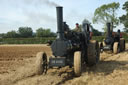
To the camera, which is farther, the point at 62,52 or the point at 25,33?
the point at 25,33

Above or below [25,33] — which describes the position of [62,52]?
below

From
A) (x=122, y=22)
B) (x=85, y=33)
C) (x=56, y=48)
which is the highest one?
(x=122, y=22)

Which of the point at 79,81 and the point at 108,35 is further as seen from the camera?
the point at 108,35

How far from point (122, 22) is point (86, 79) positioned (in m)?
43.2

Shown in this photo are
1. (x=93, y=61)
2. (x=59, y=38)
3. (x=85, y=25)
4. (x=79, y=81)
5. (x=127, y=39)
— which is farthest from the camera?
(x=127, y=39)

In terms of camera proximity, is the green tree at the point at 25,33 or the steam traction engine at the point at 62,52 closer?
the steam traction engine at the point at 62,52

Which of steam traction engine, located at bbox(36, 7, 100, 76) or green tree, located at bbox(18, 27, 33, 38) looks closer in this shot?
steam traction engine, located at bbox(36, 7, 100, 76)

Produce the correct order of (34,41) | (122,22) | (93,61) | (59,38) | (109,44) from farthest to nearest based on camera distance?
(122,22) → (34,41) → (109,44) → (93,61) → (59,38)

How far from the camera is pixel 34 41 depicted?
1606 inches

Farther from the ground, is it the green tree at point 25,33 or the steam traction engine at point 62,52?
the green tree at point 25,33

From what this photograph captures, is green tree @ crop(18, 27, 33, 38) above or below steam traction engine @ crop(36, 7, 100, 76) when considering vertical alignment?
above

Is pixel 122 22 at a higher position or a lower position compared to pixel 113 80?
higher

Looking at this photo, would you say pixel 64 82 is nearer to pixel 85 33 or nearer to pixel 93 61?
pixel 93 61

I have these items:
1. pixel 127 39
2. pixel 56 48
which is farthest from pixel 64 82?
pixel 127 39
